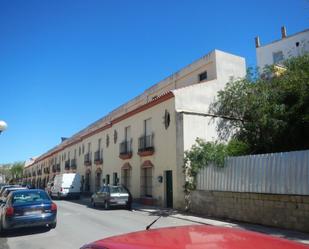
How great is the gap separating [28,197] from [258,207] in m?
8.72

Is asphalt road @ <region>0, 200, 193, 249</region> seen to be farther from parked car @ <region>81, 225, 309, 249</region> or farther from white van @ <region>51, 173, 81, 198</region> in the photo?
white van @ <region>51, 173, 81, 198</region>

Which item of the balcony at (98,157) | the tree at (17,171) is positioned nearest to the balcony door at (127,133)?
the balcony at (98,157)

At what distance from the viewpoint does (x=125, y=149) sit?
2636cm

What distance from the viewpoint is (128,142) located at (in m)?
26.2

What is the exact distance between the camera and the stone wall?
37.3ft

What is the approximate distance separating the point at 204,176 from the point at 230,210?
259 cm

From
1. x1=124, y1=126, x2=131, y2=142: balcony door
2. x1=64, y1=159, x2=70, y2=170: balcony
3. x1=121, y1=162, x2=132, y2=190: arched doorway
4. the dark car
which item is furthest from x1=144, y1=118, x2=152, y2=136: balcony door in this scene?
x1=64, y1=159, x2=70, y2=170: balcony

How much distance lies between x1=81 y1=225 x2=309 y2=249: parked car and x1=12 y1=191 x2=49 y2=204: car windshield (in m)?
9.48

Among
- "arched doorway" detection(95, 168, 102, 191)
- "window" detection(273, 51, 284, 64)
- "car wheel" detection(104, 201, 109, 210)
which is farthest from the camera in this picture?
"window" detection(273, 51, 284, 64)

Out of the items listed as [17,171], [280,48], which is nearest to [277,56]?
[280,48]

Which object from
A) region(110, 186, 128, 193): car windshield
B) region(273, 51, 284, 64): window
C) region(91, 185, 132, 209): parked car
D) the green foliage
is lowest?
region(91, 185, 132, 209): parked car

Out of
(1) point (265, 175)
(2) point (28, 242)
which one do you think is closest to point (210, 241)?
(2) point (28, 242)

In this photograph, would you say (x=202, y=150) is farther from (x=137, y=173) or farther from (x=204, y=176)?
(x=137, y=173)

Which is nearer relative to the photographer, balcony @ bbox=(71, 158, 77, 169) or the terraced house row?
the terraced house row
